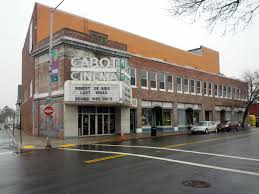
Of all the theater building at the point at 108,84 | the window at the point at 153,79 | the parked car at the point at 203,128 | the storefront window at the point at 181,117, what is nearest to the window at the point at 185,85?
the theater building at the point at 108,84

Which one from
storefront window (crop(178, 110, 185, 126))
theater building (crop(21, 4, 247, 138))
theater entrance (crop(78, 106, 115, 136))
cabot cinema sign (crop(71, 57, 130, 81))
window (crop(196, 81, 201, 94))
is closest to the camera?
cabot cinema sign (crop(71, 57, 130, 81))

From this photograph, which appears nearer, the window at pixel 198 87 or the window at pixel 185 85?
the window at pixel 185 85

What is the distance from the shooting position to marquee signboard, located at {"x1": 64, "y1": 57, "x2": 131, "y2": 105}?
2422cm

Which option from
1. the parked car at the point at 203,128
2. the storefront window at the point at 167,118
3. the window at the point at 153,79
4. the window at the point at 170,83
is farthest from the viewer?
the window at the point at 170,83

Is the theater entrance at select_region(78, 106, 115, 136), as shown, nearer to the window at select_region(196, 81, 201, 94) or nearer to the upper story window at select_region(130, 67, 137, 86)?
the upper story window at select_region(130, 67, 137, 86)

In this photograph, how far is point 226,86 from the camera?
49.9 metres

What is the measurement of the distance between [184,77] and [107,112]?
15441 millimetres

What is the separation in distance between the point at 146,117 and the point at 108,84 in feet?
34.2

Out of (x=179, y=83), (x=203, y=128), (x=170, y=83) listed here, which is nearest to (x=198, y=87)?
(x=179, y=83)

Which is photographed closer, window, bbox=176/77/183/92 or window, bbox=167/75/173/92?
window, bbox=167/75/173/92

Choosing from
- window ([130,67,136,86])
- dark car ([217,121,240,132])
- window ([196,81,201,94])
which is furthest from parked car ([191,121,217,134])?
window ([130,67,136,86])

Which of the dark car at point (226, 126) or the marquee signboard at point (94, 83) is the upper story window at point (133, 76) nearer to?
the marquee signboard at point (94, 83)

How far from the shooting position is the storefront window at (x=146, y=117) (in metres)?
33.3

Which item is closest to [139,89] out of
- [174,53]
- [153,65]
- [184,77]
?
[153,65]
